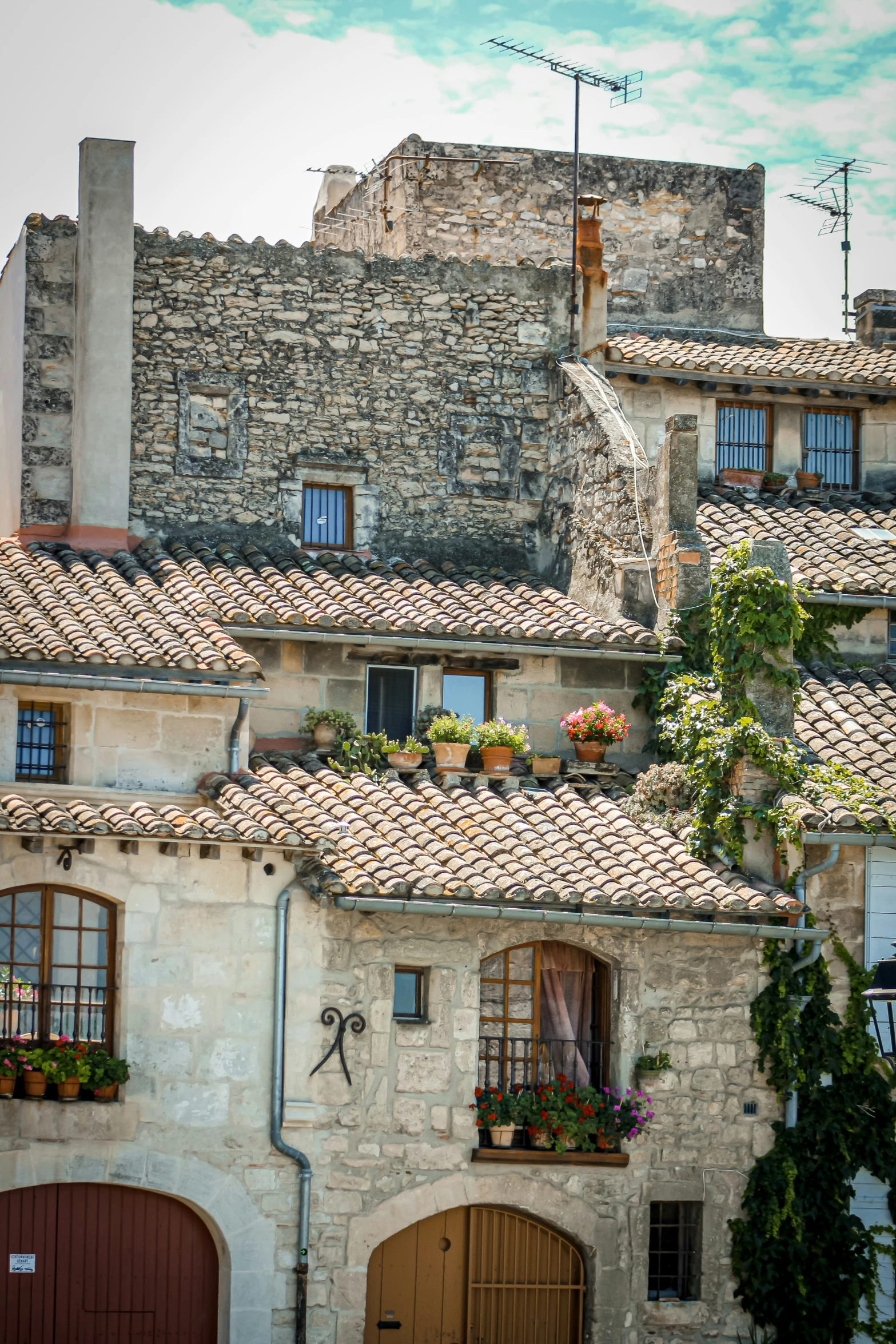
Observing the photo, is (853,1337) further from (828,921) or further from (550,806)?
(550,806)

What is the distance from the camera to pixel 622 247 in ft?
91.0

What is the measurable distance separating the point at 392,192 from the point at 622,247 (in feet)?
10.8

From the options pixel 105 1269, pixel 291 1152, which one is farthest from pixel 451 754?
pixel 105 1269

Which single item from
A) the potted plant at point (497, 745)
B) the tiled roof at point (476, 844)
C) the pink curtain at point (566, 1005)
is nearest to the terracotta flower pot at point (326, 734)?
the tiled roof at point (476, 844)

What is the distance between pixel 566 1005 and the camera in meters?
18.3

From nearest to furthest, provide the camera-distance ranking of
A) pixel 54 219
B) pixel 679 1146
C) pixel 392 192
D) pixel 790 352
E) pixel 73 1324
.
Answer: pixel 73 1324, pixel 679 1146, pixel 54 219, pixel 790 352, pixel 392 192

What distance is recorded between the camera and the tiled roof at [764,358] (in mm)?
23219

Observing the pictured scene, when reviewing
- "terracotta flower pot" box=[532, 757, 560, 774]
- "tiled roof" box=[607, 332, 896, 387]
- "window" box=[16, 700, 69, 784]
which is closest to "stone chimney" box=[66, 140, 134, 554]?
"window" box=[16, 700, 69, 784]

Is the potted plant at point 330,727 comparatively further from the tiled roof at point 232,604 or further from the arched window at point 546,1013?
the arched window at point 546,1013

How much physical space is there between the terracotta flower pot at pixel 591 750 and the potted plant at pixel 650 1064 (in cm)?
331

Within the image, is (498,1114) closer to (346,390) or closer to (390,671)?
(390,671)

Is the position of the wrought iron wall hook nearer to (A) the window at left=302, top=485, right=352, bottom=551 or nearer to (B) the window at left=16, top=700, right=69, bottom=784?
(B) the window at left=16, top=700, right=69, bottom=784

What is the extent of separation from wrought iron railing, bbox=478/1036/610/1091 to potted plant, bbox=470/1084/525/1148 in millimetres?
322

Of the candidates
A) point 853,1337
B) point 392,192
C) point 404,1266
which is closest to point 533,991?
point 404,1266
